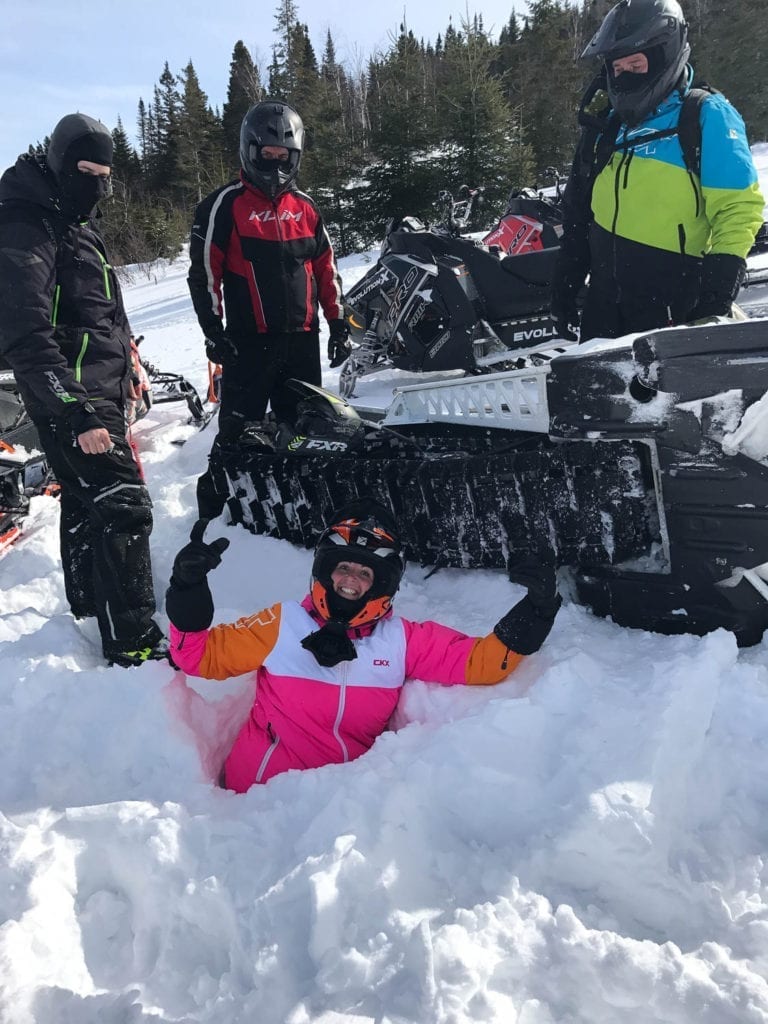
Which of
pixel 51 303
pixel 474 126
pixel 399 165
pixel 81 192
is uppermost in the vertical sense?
pixel 474 126

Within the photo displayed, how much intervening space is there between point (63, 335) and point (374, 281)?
3.30 meters

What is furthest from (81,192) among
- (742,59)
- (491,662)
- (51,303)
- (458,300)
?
(742,59)

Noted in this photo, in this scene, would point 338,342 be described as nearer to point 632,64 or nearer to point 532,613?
point 632,64

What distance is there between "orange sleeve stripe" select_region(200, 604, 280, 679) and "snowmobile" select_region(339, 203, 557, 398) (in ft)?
11.4

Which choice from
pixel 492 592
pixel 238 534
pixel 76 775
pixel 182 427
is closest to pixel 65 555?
pixel 238 534

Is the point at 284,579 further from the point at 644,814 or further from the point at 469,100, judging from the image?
the point at 469,100

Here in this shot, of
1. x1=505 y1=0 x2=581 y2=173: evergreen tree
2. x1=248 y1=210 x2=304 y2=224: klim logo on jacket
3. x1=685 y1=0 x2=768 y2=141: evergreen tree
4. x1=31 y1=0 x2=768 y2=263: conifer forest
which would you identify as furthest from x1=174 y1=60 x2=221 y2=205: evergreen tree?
x1=248 y1=210 x2=304 y2=224: klim logo on jacket

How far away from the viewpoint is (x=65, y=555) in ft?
9.39

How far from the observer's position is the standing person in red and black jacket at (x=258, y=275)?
324 centimetres

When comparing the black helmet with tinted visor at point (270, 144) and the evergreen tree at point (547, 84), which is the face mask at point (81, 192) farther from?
the evergreen tree at point (547, 84)

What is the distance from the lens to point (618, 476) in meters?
2.17

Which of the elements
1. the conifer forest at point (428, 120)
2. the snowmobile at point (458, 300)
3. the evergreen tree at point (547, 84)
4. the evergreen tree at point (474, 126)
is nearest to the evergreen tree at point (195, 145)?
the conifer forest at point (428, 120)

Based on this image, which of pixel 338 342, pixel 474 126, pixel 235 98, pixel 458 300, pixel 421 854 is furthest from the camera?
pixel 235 98

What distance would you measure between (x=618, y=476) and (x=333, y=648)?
0.99m
